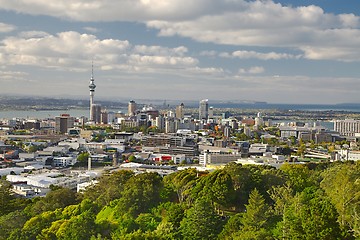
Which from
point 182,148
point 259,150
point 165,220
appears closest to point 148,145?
point 182,148

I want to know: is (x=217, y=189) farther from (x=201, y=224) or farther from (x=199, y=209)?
(x=201, y=224)

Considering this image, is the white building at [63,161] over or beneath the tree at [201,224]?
beneath

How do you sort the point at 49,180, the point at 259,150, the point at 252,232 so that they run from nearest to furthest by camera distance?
1. the point at 252,232
2. the point at 49,180
3. the point at 259,150

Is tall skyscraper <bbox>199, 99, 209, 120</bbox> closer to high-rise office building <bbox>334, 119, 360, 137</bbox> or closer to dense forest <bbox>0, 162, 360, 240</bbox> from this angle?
high-rise office building <bbox>334, 119, 360, 137</bbox>

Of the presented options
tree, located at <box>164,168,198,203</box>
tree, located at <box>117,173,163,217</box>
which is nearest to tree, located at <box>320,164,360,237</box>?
tree, located at <box>164,168,198,203</box>

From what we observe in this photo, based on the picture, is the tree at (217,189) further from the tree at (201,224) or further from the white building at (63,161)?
the white building at (63,161)

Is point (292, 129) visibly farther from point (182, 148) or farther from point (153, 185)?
point (153, 185)

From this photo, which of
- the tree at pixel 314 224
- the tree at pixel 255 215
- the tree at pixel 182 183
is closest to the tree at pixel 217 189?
the tree at pixel 182 183

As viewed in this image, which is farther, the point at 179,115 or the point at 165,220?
the point at 179,115
